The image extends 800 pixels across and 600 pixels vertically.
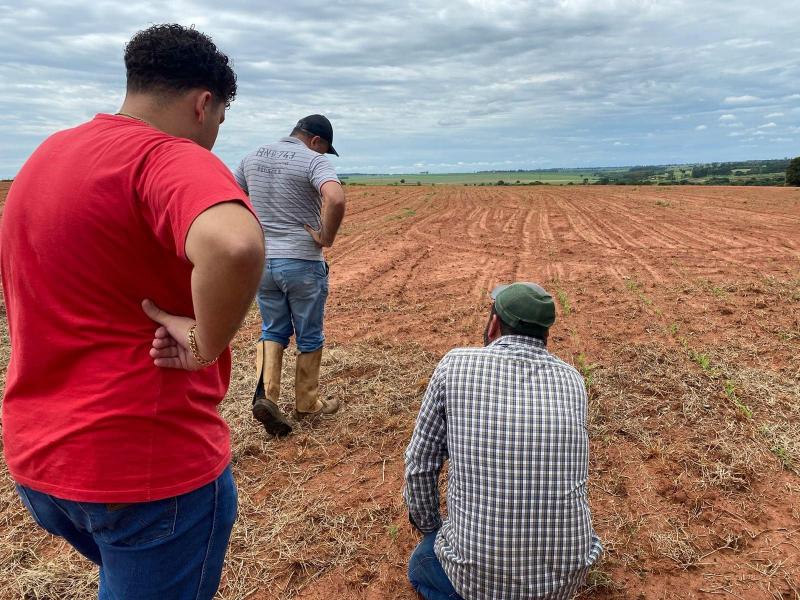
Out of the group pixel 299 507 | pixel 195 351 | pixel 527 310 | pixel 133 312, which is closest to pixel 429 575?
pixel 299 507

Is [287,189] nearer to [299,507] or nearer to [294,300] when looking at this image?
[294,300]

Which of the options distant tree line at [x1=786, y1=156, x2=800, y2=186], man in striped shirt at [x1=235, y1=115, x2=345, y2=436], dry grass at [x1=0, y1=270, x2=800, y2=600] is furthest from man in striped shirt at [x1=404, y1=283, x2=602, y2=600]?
distant tree line at [x1=786, y1=156, x2=800, y2=186]

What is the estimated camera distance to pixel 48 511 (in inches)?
55.9

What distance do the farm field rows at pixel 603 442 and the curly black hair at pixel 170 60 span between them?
227 cm

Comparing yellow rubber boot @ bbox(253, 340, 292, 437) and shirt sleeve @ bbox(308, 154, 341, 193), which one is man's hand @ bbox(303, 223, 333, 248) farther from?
yellow rubber boot @ bbox(253, 340, 292, 437)

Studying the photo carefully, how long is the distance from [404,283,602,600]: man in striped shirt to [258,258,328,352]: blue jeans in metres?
1.74

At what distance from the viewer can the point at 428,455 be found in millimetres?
2305

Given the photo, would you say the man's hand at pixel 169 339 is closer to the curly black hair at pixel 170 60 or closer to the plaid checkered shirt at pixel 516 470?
the curly black hair at pixel 170 60

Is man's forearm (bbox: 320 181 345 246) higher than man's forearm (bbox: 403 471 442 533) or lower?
higher

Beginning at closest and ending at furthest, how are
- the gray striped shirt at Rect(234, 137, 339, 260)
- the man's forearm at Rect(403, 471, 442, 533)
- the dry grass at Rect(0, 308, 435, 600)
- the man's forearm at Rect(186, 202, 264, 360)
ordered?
the man's forearm at Rect(186, 202, 264, 360) < the man's forearm at Rect(403, 471, 442, 533) < the dry grass at Rect(0, 308, 435, 600) < the gray striped shirt at Rect(234, 137, 339, 260)

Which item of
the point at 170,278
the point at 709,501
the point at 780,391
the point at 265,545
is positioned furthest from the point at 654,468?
the point at 170,278

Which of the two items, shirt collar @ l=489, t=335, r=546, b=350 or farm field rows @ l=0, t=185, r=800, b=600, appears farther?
farm field rows @ l=0, t=185, r=800, b=600

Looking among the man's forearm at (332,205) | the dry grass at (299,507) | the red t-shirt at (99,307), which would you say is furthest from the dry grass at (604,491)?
the red t-shirt at (99,307)

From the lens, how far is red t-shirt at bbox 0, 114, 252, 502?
121 centimetres
